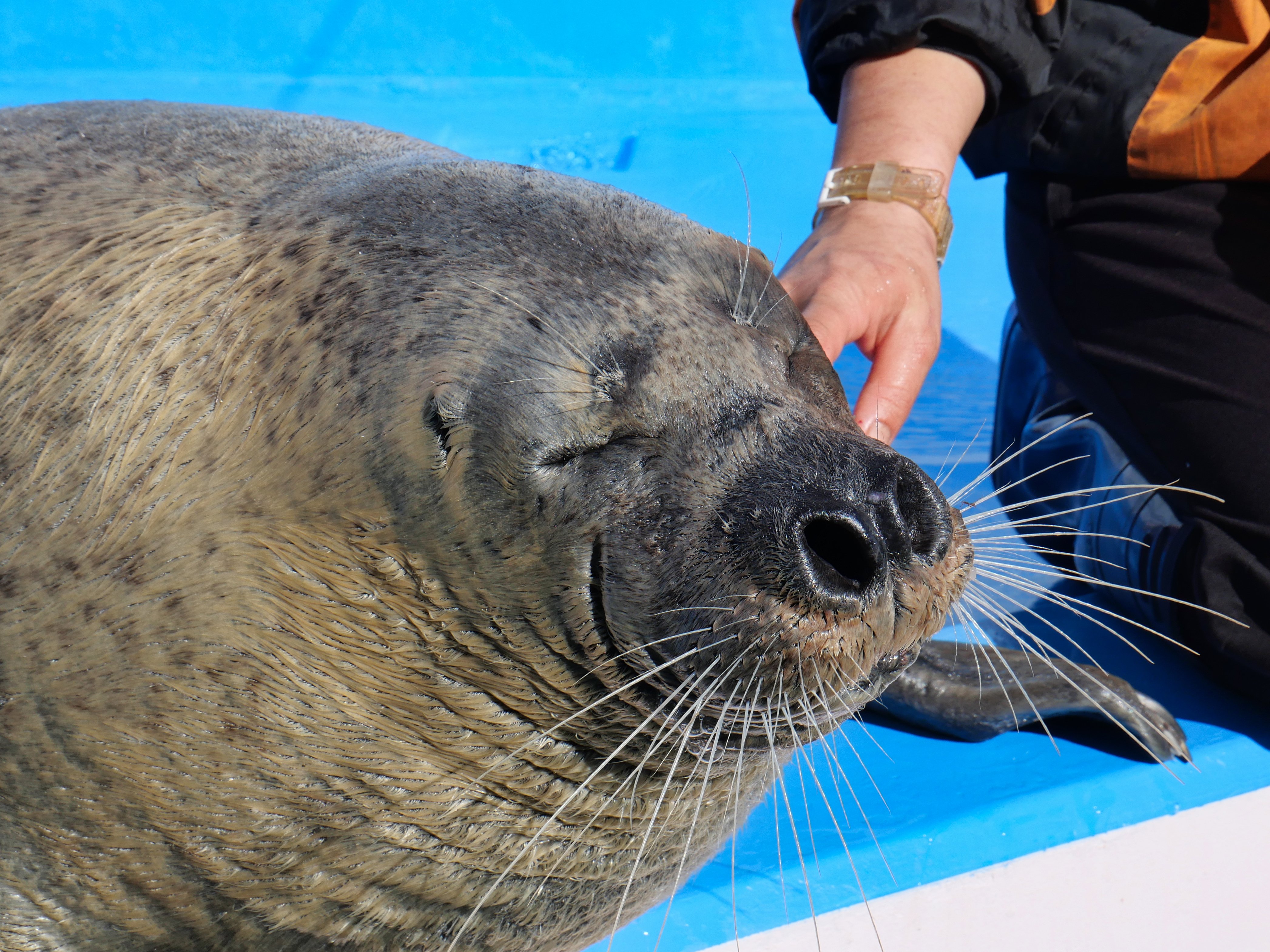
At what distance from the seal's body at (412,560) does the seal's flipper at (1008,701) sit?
4.14 ft

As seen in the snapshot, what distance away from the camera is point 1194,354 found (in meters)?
2.87

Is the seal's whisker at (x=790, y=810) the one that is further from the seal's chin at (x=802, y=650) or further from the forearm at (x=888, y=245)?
the forearm at (x=888, y=245)

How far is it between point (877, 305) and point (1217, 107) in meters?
1.20

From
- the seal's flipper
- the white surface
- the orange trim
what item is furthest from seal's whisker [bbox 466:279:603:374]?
the orange trim

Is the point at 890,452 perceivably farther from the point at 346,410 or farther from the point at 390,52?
the point at 390,52

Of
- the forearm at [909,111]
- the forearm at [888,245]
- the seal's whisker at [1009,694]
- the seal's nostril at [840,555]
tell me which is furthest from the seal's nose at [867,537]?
the forearm at [909,111]

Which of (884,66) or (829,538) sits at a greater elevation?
(884,66)

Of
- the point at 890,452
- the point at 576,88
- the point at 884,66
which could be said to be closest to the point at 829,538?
the point at 890,452

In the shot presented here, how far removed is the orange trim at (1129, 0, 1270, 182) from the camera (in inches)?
101

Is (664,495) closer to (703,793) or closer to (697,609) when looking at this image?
(697,609)

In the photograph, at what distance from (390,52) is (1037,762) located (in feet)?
26.6

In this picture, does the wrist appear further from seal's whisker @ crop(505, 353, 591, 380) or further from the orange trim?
seal's whisker @ crop(505, 353, 591, 380)

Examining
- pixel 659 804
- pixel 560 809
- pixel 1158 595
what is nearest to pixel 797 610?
pixel 659 804

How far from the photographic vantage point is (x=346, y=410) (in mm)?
1393
